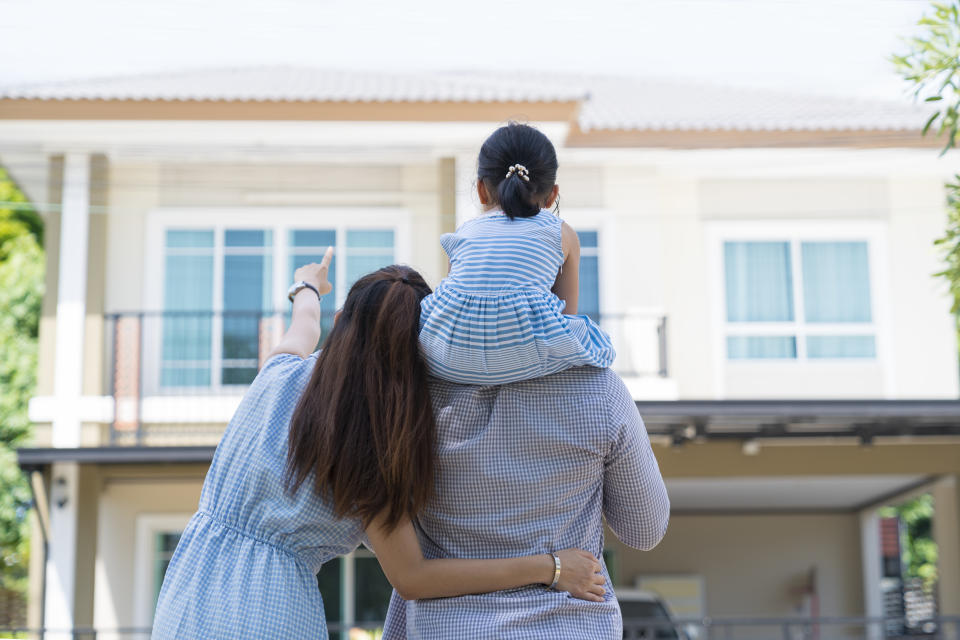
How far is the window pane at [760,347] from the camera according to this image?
13.1 meters

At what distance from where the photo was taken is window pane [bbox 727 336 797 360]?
13109 millimetres

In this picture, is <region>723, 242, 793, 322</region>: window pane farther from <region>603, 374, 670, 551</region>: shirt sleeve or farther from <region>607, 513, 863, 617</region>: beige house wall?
<region>603, 374, 670, 551</region>: shirt sleeve

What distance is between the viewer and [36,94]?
11516 mm

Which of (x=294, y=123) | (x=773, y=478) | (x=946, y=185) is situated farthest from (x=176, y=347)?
(x=946, y=185)

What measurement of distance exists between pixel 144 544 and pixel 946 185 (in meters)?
9.88

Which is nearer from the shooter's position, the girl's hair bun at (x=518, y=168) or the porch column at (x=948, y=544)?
the girl's hair bun at (x=518, y=168)

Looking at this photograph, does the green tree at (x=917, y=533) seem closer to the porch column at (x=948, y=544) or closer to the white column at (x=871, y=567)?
the white column at (x=871, y=567)

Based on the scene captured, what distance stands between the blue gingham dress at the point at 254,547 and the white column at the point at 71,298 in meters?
10.1

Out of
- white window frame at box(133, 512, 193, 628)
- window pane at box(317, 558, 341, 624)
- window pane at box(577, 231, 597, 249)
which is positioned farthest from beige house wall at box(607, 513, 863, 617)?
white window frame at box(133, 512, 193, 628)

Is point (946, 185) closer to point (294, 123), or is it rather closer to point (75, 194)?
point (294, 123)

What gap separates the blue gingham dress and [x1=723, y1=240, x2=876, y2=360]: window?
452 inches

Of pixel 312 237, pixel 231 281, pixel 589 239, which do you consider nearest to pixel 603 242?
pixel 589 239

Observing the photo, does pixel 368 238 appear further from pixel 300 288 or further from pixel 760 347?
pixel 300 288

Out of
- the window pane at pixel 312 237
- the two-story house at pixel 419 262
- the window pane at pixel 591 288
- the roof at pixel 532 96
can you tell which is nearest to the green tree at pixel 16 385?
the roof at pixel 532 96
